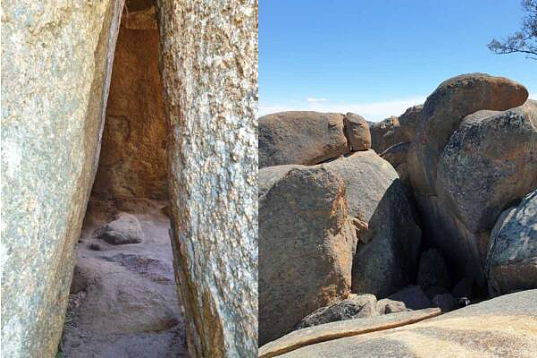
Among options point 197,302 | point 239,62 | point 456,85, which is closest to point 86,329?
point 197,302

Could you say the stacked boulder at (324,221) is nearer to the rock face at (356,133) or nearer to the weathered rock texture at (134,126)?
the rock face at (356,133)

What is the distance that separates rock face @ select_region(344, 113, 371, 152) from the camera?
767 cm

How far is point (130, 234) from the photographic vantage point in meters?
4.94

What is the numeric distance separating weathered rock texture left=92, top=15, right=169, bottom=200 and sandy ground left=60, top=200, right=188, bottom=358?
57cm

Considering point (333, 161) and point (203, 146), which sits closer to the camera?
point (203, 146)

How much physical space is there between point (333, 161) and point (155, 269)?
3.49 metres

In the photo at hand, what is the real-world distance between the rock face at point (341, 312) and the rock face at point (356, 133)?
9.93 ft

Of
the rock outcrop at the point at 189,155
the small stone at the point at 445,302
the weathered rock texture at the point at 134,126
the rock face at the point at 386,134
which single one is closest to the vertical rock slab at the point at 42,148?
the rock outcrop at the point at 189,155

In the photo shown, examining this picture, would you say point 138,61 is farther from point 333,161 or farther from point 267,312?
point 333,161

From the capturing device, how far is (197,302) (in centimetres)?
250

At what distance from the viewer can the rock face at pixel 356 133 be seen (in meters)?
7.67

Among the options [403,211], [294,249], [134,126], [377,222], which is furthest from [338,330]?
[403,211]

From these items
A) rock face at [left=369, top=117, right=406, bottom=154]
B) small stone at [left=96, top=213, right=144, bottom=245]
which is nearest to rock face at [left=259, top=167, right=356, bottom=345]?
small stone at [left=96, top=213, right=144, bottom=245]

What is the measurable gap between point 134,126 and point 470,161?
3.40 metres
